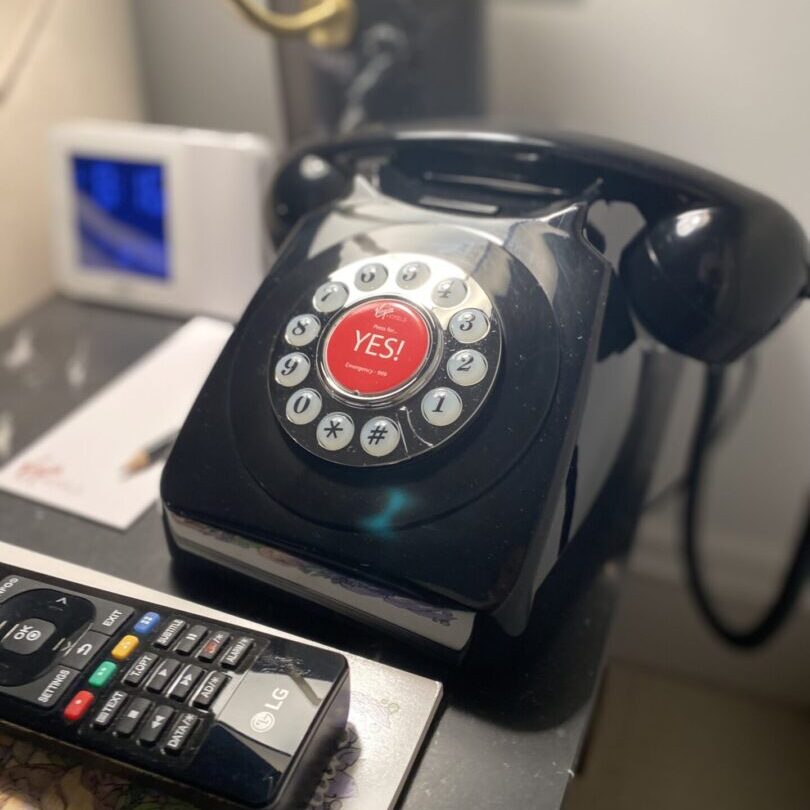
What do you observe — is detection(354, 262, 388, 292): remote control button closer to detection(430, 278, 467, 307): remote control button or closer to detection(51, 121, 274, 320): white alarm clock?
detection(430, 278, 467, 307): remote control button

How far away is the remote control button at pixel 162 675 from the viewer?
13.0 inches

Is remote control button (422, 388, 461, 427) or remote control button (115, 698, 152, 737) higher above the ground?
remote control button (422, 388, 461, 427)

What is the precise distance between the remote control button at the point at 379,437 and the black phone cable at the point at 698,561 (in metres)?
0.47

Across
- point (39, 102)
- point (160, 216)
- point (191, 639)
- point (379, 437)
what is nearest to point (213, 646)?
point (191, 639)

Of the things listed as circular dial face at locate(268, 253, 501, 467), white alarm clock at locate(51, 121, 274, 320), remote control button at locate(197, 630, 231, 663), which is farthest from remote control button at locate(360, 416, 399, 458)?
white alarm clock at locate(51, 121, 274, 320)

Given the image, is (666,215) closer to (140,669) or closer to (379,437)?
(379,437)

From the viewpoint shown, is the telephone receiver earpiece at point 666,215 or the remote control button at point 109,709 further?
the telephone receiver earpiece at point 666,215

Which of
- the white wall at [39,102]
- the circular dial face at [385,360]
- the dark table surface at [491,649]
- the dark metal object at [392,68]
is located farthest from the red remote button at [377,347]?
the white wall at [39,102]

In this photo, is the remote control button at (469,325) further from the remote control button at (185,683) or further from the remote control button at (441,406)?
the remote control button at (185,683)

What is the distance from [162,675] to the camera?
1.10ft

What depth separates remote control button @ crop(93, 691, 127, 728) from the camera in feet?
1.05

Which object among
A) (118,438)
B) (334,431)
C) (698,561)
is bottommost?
(698,561)

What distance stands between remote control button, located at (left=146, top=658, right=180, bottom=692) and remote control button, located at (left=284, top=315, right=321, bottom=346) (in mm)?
167

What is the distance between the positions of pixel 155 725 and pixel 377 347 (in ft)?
0.63
